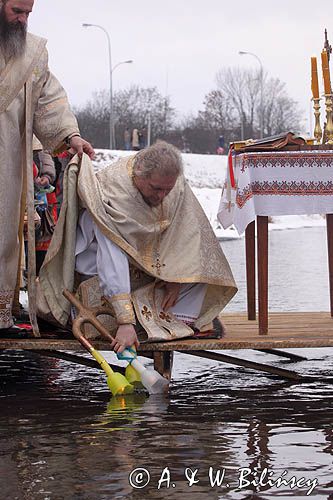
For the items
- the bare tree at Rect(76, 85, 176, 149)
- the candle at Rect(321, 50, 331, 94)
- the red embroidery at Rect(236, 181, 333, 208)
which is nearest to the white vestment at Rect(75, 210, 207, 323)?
the red embroidery at Rect(236, 181, 333, 208)

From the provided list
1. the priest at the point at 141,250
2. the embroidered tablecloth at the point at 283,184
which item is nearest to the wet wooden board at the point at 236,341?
the priest at the point at 141,250

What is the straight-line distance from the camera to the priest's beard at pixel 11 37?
712cm

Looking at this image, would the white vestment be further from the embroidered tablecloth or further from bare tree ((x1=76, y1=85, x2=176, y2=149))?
bare tree ((x1=76, y1=85, x2=176, y2=149))

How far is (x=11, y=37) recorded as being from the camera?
718 centimetres

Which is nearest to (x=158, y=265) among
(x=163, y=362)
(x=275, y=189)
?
(x=163, y=362)

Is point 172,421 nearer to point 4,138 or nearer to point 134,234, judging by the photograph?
point 134,234

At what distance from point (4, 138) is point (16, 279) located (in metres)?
0.88

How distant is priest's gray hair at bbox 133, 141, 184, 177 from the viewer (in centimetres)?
669

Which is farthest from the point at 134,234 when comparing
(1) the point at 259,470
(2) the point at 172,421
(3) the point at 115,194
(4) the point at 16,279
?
(1) the point at 259,470

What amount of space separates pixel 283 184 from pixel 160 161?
0.91 metres

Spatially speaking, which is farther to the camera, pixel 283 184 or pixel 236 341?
pixel 283 184

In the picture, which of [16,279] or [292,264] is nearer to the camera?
[16,279]

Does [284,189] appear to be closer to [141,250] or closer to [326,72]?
[141,250]

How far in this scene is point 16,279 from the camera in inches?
292
